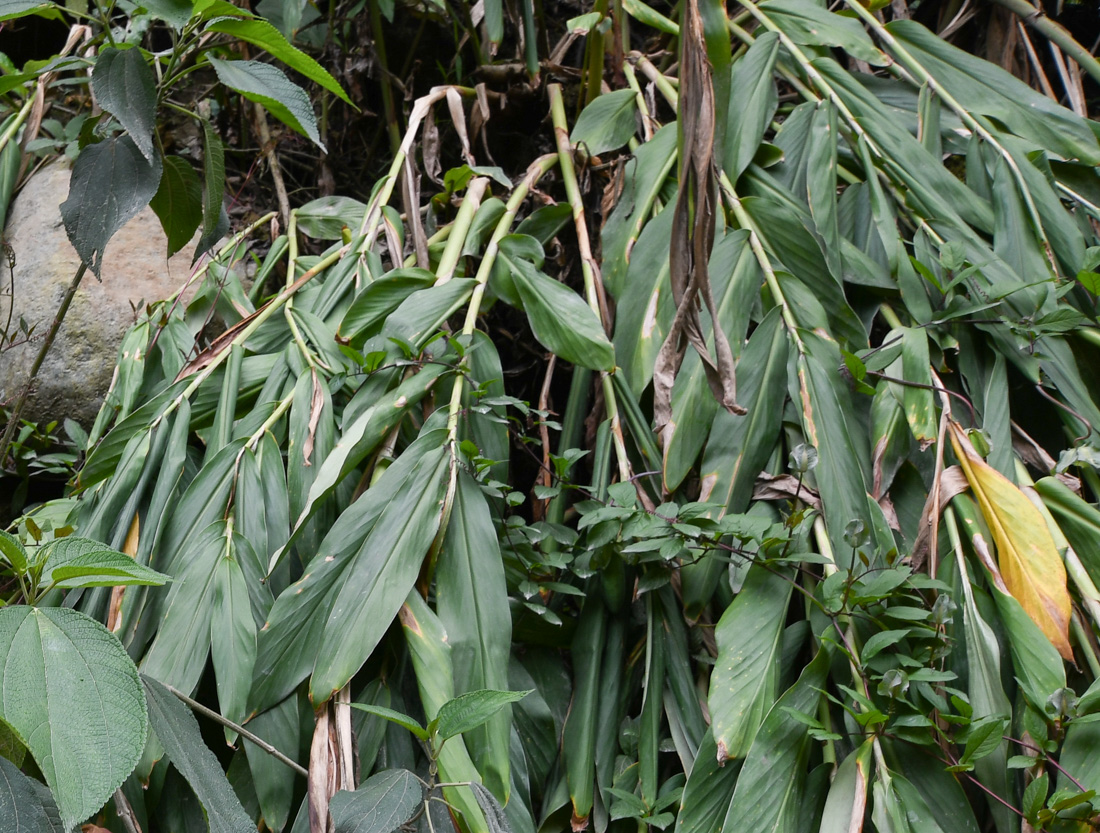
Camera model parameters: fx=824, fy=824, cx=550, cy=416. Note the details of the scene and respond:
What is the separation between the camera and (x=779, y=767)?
2.15 feet

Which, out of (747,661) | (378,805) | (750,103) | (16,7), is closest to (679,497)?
(747,661)

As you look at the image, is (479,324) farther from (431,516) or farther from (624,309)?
(431,516)

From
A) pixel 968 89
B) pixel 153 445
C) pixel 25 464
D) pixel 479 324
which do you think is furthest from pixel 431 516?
pixel 968 89

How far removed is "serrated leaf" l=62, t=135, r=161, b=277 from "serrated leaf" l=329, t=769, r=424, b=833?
446 mm

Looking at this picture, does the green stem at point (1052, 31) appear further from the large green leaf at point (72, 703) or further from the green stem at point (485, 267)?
the large green leaf at point (72, 703)

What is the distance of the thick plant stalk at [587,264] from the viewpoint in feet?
2.84

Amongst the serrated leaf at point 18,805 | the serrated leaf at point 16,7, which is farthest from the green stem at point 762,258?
the serrated leaf at point 18,805

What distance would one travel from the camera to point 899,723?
25.1 inches

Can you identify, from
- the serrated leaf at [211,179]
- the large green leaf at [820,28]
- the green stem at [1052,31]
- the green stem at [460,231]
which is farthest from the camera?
the green stem at [1052,31]

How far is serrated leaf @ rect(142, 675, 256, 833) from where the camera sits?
18.0 inches

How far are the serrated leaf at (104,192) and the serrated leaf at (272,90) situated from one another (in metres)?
0.10

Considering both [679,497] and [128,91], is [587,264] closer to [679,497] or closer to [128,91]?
[679,497]

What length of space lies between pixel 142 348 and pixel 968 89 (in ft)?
3.75

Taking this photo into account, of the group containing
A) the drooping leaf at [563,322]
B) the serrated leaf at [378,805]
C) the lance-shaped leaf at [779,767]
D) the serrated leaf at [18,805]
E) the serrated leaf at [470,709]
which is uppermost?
the serrated leaf at [18,805]
